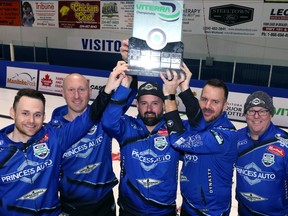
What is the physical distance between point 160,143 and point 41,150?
1172 mm

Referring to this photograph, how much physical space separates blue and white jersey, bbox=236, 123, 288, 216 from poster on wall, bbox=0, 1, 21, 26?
19.0 meters

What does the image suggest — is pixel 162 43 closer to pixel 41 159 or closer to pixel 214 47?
pixel 41 159

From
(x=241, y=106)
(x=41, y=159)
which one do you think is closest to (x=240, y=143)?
(x=41, y=159)

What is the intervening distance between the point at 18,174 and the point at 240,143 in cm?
236

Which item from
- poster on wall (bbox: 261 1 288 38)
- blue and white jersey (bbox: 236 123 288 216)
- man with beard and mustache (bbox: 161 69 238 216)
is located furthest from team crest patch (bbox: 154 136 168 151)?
poster on wall (bbox: 261 1 288 38)

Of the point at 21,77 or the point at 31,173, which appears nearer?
the point at 31,173

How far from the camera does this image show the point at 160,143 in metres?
3.17

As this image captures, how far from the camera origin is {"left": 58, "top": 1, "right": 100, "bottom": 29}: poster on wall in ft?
55.5

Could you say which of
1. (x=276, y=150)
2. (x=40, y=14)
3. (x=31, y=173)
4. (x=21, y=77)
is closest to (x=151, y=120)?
(x=31, y=173)

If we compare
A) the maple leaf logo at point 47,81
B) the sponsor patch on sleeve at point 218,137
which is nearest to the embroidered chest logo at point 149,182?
the sponsor patch on sleeve at point 218,137

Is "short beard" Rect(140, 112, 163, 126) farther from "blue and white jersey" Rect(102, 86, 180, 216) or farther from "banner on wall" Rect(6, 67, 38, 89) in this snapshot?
"banner on wall" Rect(6, 67, 38, 89)

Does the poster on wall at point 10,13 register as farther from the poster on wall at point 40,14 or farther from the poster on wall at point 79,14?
the poster on wall at point 79,14

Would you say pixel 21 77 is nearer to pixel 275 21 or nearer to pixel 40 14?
pixel 40 14

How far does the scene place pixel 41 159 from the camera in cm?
286
